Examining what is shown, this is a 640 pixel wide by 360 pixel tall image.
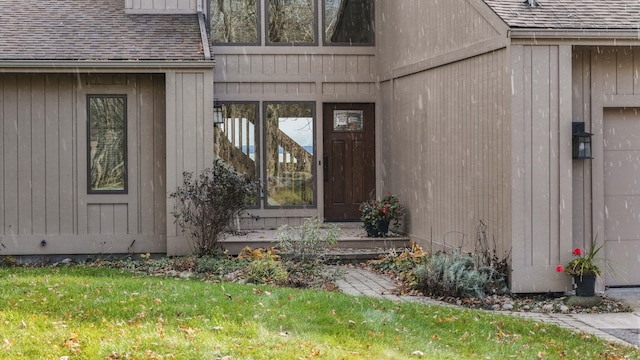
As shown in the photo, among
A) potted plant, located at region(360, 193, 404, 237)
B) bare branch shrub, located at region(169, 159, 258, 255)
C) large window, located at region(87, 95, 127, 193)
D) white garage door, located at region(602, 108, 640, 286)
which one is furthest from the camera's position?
potted plant, located at region(360, 193, 404, 237)

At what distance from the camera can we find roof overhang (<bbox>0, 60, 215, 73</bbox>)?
537 inches

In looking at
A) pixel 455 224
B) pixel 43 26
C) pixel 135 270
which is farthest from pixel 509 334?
pixel 43 26

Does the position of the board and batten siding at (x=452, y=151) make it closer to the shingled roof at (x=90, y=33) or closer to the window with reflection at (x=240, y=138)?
the window with reflection at (x=240, y=138)

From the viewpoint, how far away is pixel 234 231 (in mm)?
15156

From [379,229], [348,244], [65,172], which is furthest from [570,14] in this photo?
[65,172]

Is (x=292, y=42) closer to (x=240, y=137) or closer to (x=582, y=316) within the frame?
(x=240, y=137)

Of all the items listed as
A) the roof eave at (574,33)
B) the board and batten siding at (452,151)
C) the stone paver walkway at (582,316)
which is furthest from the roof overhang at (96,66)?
the roof eave at (574,33)

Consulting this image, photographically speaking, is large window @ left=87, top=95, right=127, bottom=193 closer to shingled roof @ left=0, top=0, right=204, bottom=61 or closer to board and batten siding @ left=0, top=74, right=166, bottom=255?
board and batten siding @ left=0, top=74, right=166, bottom=255

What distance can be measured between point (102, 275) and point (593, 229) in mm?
6392

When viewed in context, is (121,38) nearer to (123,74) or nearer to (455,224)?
(123,74)

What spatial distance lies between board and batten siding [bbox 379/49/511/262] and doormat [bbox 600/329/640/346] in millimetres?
2125

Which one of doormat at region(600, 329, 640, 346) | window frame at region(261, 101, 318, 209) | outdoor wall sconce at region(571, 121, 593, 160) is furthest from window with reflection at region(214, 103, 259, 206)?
doormat at region(600, 329, 640, 346)

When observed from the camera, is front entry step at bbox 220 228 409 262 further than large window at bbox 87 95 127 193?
No

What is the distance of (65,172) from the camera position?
46.8ft
